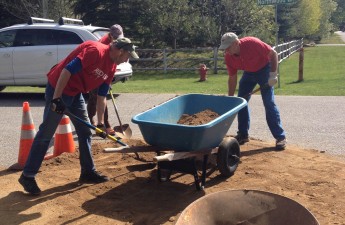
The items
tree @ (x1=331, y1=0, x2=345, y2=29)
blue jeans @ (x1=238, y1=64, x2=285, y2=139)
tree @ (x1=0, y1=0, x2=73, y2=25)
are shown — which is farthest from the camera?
tree @ (x1=331, y1=0, x2=345, y2=29)

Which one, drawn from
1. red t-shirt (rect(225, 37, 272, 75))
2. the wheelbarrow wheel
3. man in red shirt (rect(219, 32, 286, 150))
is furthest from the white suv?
the wheelbarrow wheel

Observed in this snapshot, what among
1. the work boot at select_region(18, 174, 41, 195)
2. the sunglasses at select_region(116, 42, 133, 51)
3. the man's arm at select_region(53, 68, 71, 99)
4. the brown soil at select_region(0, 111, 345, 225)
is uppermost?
the sunglasses at select_region(116, 42, 133, 51)

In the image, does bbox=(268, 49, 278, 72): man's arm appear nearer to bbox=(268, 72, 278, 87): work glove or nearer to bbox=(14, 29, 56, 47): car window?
bbox=(268, 72, 278, 87): work glove

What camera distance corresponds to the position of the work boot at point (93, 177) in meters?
5.48

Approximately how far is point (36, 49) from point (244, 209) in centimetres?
992

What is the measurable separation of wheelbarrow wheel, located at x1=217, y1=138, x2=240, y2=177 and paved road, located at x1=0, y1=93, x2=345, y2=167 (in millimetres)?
1944

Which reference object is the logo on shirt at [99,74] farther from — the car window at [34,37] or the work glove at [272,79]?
the car window at [34,37]

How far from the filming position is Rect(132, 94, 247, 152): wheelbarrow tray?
478 centimetres

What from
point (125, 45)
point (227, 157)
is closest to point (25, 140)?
point (125, 45)

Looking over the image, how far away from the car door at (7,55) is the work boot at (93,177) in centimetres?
783

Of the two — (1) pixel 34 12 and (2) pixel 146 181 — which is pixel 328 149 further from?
(1) pixel 34 12

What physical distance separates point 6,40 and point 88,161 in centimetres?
817

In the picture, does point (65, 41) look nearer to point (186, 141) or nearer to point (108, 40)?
point (108, 40)

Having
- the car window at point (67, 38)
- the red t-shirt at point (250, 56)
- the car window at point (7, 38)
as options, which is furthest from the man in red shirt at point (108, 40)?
the car window at point (7, 38)
